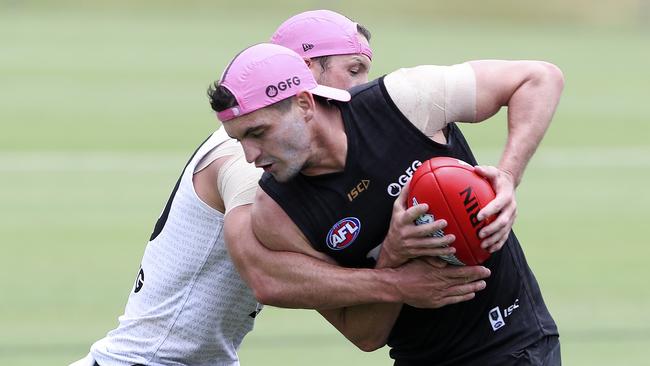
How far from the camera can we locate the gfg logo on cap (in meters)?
6.00

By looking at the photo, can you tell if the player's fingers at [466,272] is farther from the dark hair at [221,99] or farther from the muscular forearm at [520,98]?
the dark hair at [221,99]

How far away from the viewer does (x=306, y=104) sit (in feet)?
20.0

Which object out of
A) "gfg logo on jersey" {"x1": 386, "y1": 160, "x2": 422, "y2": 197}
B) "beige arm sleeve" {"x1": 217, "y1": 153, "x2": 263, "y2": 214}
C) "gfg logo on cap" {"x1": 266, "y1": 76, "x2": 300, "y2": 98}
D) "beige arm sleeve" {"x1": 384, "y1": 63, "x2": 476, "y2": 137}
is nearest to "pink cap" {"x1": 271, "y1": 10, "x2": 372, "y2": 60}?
"beige arm sleeve" {"x1": 217, "y1": 153, "x2": 263, "y2": 214}

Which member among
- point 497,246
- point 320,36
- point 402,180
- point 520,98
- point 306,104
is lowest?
point 497,246

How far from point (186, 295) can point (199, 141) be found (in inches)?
505

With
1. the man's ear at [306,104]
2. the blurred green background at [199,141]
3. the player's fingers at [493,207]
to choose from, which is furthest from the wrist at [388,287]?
the blurred green background at [199,141]

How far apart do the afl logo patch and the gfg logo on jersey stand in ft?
0.67

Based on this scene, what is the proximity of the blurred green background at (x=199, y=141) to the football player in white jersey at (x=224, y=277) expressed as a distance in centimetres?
331

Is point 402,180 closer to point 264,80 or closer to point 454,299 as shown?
point 454,299

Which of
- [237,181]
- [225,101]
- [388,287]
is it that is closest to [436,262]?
[388,287]

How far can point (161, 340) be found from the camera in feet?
22.6

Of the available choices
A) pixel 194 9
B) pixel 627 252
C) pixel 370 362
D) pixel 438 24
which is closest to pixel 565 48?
pixel 438 24

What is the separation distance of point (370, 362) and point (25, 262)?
14.8 feet

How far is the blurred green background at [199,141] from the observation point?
11.3 meters
